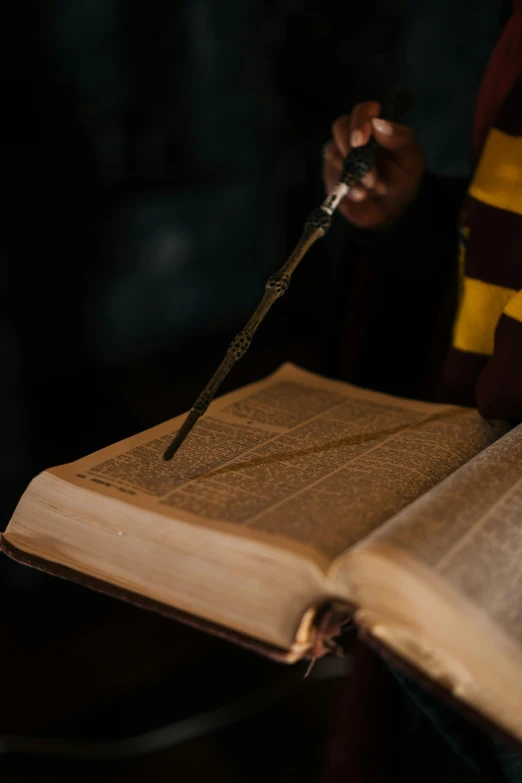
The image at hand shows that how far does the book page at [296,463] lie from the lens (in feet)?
1.56

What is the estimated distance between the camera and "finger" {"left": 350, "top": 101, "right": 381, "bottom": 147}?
2.43 ft

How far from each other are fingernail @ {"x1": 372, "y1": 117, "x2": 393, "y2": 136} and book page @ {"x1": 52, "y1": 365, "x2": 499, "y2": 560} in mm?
281

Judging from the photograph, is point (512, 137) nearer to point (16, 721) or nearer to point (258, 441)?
point (258, 441)

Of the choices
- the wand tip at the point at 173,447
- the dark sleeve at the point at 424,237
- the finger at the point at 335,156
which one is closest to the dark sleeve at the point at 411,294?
the dark sleeve at the point at 424,237

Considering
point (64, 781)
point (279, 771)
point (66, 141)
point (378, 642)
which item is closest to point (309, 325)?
point (66, 141)

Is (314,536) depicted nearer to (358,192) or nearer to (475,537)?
(475,537)

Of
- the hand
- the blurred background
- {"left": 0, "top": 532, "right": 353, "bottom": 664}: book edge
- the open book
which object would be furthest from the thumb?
{"left": 0, "top": 532, "right": 353, "bottom": 664}: book edge

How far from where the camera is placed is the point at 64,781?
3.66ft

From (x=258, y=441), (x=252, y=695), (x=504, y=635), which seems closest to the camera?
(x=504, y=635)

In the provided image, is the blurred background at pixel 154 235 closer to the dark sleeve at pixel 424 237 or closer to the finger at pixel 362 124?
the dark sleeve at pixel 424 237

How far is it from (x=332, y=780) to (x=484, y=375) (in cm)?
40

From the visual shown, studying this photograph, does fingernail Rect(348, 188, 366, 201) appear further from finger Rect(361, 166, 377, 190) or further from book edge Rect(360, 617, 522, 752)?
book edge Rect(360, 617, 522, 752)

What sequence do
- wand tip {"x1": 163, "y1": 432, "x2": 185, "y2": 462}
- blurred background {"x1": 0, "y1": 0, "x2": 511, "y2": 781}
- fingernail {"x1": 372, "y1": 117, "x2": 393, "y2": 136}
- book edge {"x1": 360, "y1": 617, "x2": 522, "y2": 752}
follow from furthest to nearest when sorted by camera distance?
blurred background {"x1": 0, "y1": 0, "x2": 511, "y2": 781} → fingernail {"x1": 372, "y1": 117, "x2": 393, "y2": 136} → wand tip {"x1": 163, "y1": 432, "x2": 185, "y2": 462} → book edge {"x1": 360, "y1": 617, "x2": 522, "y2": 752}

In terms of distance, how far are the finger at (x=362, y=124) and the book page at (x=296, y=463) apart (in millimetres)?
271
